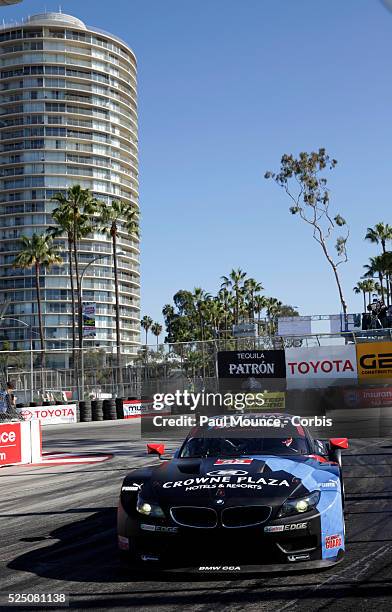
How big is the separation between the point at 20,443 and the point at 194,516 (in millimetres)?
11341

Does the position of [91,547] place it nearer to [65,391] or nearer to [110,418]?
[110,418]

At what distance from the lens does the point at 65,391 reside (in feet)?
123

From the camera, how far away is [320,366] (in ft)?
87.8

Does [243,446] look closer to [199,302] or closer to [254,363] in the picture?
[254,363]

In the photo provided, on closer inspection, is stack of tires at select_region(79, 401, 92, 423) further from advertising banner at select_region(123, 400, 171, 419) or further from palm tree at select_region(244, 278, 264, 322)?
palm tree at select_region(244, 278, 264, 322)

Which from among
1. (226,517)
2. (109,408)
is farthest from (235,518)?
(109,408)

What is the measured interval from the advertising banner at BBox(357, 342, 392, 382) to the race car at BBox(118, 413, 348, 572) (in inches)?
790


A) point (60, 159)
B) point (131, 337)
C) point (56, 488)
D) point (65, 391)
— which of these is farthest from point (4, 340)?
point (56, 488)

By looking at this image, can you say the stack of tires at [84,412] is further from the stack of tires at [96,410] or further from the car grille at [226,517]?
the car grille at [226,517]

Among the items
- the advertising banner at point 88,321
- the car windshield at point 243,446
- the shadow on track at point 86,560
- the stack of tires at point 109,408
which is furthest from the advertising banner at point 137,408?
the advertising banner at point 88,321

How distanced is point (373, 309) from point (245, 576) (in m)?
37.2

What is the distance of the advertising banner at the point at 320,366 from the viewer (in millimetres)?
26359

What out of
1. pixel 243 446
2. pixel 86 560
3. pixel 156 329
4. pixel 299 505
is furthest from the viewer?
pixel 156 329

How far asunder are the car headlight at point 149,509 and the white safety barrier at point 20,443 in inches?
414
